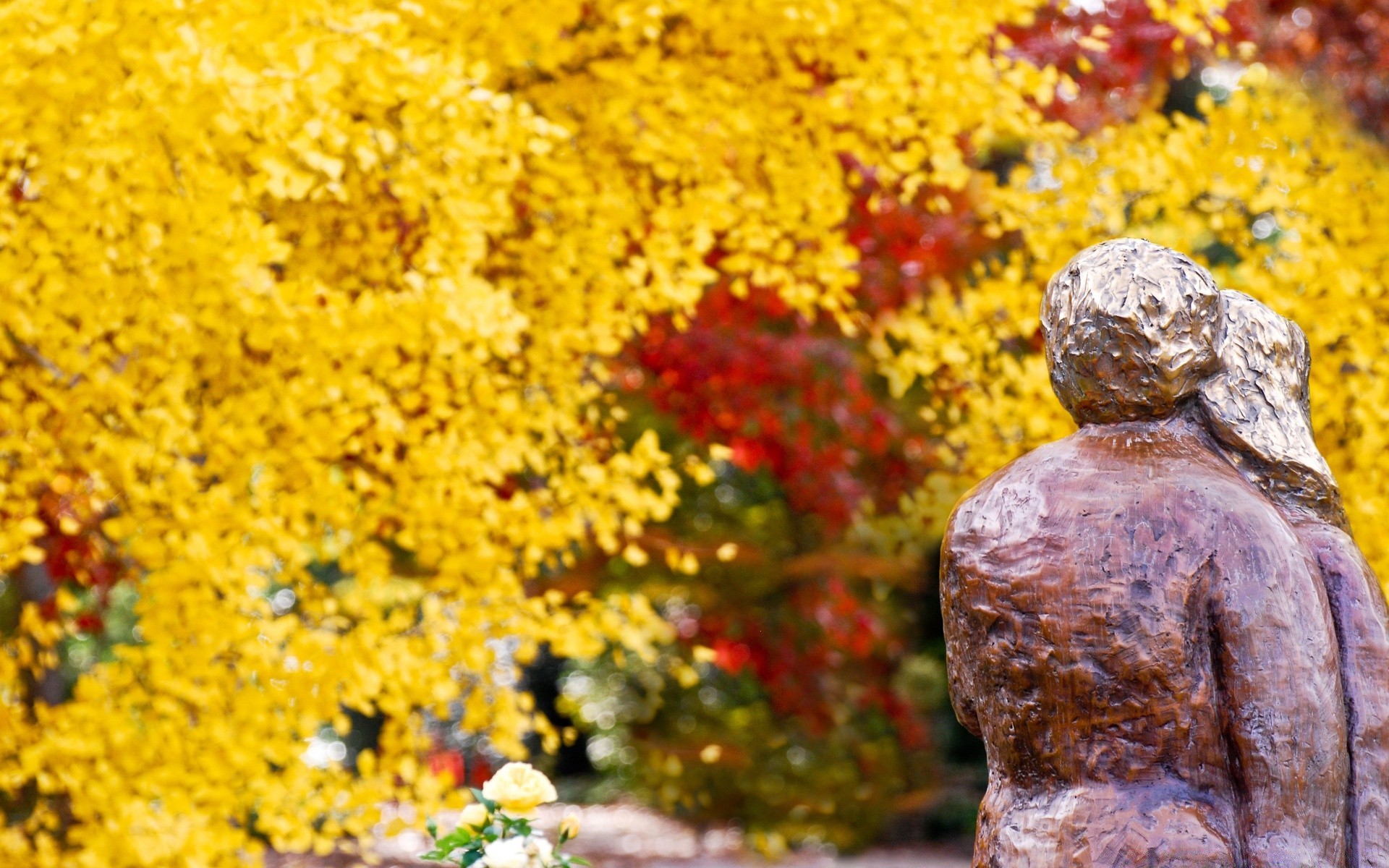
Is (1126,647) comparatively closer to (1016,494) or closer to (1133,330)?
(1016,494)

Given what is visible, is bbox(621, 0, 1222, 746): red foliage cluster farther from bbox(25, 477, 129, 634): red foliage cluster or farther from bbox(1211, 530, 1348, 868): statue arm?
bbox(1211, 530, 1348, 868): statue arm

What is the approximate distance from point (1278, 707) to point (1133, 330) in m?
0.52

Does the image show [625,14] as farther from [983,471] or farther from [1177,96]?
[1177,96]

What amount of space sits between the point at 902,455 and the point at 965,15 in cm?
322

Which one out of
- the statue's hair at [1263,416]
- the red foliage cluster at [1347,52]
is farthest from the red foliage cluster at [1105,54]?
the statue's hair at [1263,416]

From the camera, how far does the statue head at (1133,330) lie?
6.33ft

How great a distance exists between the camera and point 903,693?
8.71m

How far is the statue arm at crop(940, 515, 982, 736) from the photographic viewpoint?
1.95 meters

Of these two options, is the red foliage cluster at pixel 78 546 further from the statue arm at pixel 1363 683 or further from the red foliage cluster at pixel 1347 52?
the red foliage cluster at pixel 1347 52

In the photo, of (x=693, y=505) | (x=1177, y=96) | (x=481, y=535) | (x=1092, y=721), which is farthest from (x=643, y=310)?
(x=1177, y=96)

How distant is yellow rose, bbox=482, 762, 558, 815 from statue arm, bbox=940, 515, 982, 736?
1008 mm

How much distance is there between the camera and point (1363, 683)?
1.86 meters

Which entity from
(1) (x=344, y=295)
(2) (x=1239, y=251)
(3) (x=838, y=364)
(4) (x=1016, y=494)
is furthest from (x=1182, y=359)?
(3) (x=838, y=364)

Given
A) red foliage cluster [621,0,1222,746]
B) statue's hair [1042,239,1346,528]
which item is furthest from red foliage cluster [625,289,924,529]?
statue's hair [1042,239,1346,528]
